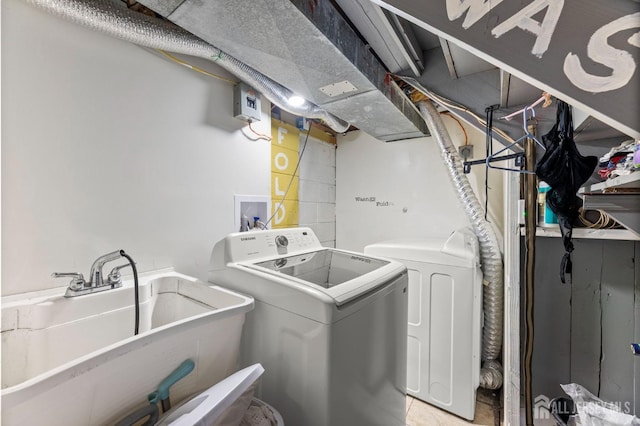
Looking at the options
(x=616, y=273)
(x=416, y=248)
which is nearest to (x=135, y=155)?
(x=416, y=248)

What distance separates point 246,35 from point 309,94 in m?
0.59

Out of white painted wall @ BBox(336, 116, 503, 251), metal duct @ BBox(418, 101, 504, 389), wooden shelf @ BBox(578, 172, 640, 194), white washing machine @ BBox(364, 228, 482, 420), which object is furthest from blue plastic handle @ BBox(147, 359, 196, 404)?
white painted wall @ BBox(336, 116, 503, 251)

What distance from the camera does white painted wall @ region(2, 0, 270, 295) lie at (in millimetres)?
1019

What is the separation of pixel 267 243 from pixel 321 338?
68cm

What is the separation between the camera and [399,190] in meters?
2.56

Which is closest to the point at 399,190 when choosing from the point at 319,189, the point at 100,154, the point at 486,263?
the point at 319,189

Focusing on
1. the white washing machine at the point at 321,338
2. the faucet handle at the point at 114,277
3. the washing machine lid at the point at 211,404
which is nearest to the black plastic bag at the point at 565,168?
the white washing machine at the point at 321,338

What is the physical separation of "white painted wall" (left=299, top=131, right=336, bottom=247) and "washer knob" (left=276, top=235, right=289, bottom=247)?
0.96 metres

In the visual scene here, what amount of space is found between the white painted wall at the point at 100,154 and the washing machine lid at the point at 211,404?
90 centimetres

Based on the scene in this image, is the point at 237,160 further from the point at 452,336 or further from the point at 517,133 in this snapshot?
the point at 452,336

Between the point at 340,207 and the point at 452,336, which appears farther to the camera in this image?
the point at 340,207

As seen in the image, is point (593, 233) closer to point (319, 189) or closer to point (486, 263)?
point (486, 263)

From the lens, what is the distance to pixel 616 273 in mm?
A: 1314

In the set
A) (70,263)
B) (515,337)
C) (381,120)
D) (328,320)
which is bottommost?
(515,337)
